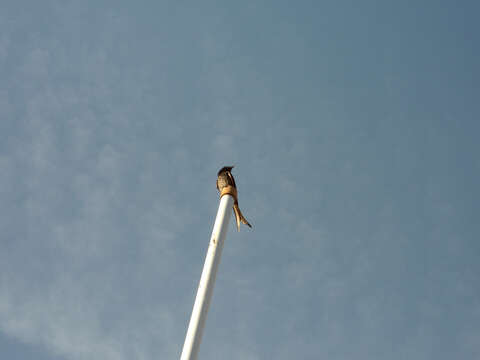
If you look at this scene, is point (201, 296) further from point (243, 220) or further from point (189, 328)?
point (243, 220)

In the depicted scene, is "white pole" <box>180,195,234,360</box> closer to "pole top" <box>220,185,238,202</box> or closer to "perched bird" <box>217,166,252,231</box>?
"pole top" <box>220,185,238,202</box>

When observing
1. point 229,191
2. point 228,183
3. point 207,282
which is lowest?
point 207,282

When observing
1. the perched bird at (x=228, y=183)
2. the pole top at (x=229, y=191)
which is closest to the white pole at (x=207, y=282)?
the pole top at (x=229, y=191)

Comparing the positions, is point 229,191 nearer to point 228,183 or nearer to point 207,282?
point 228,183

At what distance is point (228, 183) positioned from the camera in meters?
12.4

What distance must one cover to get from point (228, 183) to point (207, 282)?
263cm

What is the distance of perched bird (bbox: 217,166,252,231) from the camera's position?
1239 centimetres

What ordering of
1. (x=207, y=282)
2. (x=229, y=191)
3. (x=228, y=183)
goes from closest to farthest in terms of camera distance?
(x=207, y=282), (x=229, y=191), (x=228, y=183)

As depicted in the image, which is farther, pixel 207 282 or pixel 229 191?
pixel 229 191

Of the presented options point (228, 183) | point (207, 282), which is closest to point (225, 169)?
point (228, 183)

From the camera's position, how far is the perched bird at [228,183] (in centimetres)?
1239

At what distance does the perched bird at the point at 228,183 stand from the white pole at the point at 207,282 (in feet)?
1.14

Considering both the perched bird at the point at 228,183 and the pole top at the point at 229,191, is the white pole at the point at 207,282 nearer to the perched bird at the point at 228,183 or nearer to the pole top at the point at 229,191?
the pole top at the point at 229,191

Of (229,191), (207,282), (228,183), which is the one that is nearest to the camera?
(207,282)
